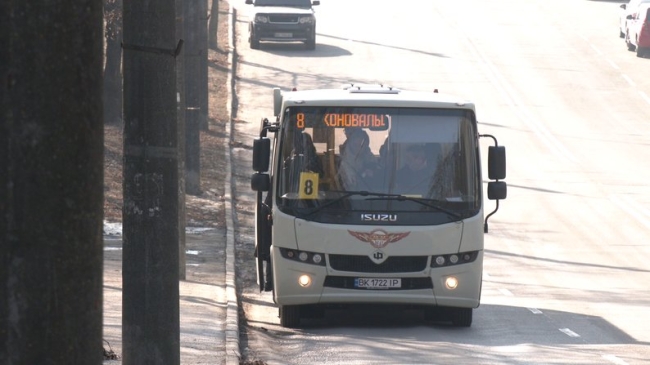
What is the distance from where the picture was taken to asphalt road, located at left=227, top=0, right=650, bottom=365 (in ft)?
40.5

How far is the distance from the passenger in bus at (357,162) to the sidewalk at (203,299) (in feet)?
6.11

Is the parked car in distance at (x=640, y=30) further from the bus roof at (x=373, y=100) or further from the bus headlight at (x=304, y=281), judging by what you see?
the bus headlight at (x=304, y=281)

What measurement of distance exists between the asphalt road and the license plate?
52 centimetres

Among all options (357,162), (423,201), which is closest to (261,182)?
(357,162)

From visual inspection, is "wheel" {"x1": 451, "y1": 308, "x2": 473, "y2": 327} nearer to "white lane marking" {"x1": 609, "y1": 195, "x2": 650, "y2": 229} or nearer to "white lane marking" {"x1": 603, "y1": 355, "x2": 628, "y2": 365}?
"white lane marking" {"x1": 603, "y1": 355, "x2": 628, "y2": 365}

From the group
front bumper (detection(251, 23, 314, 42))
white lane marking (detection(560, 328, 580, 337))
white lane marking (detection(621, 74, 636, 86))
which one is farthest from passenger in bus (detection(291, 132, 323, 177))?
front bumper (detection(251, 23, 314, 42))

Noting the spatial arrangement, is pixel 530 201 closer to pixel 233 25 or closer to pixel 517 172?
pixel 517 172

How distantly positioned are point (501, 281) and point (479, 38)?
26.0m

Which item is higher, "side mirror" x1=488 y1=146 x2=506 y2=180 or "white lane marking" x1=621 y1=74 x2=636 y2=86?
"side mirror" x1=488 y1=146 x2=506 y2=180

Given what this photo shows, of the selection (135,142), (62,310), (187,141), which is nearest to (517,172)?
(187,141)

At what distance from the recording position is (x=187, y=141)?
22500 millimetres

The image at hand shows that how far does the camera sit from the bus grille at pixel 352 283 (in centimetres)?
1262

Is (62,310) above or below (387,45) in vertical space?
above

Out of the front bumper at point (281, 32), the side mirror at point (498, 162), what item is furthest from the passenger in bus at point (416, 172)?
the front bumper at point (281, 32)
